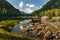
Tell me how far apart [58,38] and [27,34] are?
3734mm

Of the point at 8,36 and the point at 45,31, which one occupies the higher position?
the point at 45,31

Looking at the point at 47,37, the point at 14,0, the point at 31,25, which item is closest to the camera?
the point at 47,37

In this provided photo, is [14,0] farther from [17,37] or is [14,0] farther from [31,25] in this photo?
[17,37]

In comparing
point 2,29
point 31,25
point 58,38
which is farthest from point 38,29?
point 2,29

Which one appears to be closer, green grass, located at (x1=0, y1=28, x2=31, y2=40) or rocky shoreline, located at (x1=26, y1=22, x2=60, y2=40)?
green grass, located at (x1=0, y1=28, x2=31, y2=40)

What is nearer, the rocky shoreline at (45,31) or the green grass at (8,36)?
the green grass at (8,36)

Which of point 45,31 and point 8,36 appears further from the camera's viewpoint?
point 45,31

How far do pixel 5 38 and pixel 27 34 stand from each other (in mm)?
3220

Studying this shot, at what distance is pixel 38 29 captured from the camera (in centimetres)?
2598

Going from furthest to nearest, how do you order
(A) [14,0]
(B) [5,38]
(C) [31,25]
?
(A) [14,0] < (C) [31,25] < (B) [5,38]

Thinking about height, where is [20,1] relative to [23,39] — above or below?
above

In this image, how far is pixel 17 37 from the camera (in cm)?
2347

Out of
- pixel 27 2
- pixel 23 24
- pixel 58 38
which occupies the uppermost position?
pixel 27 2

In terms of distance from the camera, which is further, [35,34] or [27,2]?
[27,2]
